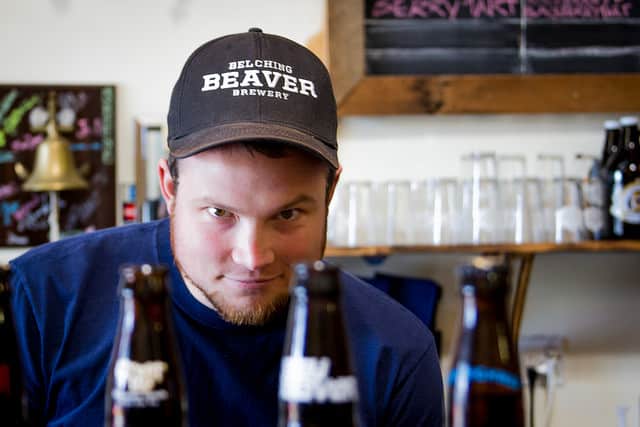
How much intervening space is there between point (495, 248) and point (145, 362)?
1937 mm

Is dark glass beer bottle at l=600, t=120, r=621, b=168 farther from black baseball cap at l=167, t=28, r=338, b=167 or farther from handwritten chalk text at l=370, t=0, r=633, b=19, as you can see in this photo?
black baseball cap at l=167, t=28, r=338, b=167

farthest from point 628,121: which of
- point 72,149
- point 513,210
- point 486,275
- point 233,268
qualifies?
point 486,275

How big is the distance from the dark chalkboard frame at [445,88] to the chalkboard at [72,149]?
29.4 inches

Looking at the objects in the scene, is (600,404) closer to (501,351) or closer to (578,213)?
(578,213)

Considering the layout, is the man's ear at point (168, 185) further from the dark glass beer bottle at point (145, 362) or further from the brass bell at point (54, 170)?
the brass bell at point (54, 170)

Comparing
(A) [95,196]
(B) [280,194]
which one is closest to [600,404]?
(A) [95,196]

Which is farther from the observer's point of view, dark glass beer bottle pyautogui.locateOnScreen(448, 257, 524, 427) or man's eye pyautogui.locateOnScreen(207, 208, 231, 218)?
man's eye pyautogui.locateOnScreen(207, 208, 231, 218)

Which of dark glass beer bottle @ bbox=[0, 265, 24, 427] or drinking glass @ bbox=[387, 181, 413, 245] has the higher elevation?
drinking glass @ bbox=[387, 181, 413, 245]

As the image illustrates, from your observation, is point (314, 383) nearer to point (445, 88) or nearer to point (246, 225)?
point (246, 225)

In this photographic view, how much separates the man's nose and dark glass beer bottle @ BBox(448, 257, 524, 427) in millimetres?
302

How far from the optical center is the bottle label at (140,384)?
23.4 inches

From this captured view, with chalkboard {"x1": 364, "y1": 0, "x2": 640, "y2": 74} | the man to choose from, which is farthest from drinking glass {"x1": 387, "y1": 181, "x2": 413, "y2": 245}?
the man

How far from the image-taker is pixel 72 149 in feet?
8.95

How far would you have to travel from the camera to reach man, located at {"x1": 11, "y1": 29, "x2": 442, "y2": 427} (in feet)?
3.13
